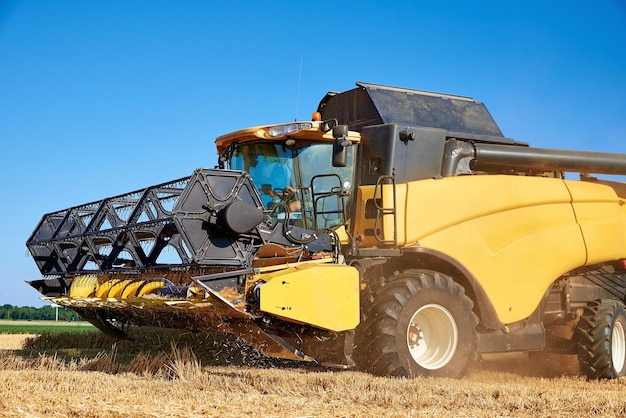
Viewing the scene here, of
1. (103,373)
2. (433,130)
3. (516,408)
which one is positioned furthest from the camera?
(433,130)

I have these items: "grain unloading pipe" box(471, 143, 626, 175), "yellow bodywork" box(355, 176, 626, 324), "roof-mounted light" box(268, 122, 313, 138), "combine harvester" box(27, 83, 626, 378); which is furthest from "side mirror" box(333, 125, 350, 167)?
"grain unloading pipe" box(471, 143, 626, 175)

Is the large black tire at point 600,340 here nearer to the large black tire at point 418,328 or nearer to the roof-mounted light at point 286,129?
the large black tire at point 418,328

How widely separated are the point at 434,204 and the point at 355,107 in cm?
161

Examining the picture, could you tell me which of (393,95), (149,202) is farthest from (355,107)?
(149,202)

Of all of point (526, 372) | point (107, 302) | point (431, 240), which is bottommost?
point (526, 372)

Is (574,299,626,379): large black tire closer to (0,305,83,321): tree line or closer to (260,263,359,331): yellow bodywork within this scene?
(260,263,359,331): yellow bodywork

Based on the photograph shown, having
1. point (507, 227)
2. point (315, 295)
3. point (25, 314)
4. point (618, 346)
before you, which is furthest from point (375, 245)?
point (25, 314)

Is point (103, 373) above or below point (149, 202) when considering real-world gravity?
below

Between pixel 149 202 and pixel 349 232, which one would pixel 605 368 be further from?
pixel 149 202

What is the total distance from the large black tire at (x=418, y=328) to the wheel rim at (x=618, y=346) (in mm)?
2356

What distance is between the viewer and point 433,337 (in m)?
6.50

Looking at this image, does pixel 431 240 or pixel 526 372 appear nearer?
pixel 431 240

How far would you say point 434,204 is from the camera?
6.64 m

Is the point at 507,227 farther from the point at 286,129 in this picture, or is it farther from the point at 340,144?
the point at 286,129
